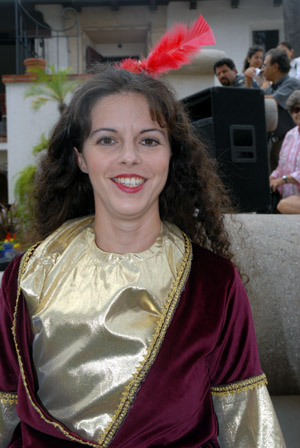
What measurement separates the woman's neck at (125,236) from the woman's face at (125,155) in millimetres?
46

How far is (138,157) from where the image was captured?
1.36 metres

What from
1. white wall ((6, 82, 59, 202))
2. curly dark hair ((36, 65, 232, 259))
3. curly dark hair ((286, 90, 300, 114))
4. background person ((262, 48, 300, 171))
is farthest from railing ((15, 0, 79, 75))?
curly dark hair ((36, 65, 232, 259))

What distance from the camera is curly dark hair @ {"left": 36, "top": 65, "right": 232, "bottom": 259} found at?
1490mm

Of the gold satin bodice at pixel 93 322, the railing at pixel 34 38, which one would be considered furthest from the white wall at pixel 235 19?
the gold satin bodice at pixel 93 322

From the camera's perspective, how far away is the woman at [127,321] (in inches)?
50.9

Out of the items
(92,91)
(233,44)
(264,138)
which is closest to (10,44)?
(233,44)

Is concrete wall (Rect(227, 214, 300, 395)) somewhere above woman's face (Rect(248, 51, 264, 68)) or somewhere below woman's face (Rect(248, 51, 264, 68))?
below

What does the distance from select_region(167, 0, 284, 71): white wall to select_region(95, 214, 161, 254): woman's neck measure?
31.3 ft

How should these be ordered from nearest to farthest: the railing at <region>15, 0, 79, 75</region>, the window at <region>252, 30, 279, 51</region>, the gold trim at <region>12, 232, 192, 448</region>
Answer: the gold trim at <region>12, 232, 192, 448</region> < the railing at <region>15, 0, 79, 75</region> < the window at <region>252, 30, 279, 51</region>

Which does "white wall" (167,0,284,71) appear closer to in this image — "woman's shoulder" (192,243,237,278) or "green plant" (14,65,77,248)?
"green plant" (14,65,77,248)

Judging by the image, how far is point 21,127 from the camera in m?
7.60

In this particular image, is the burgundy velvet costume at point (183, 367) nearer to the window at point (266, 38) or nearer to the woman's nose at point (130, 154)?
the woman's nose at point (130, 154)

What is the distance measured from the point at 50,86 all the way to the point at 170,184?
18.1ft

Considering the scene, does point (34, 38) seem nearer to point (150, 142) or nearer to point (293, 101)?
point (293, 101)
